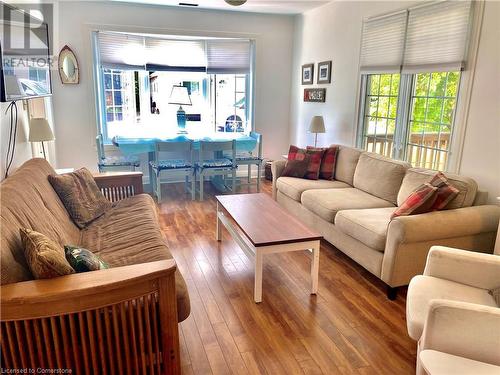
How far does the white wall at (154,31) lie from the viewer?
16.3 feet

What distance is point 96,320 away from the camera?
1.55 metres

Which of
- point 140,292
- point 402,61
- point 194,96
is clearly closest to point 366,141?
point 402,61

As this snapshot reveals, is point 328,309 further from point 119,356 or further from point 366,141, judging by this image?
point 366,141

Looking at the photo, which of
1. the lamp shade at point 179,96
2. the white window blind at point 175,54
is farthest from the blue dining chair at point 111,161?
the white window blind at point 175,54

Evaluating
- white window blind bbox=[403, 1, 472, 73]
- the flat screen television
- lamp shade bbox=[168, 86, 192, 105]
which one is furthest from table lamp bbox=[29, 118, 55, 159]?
white window blind bbox=[403, 1, 472, 73]

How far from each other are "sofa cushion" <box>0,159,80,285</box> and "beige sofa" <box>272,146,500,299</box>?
2.04 m

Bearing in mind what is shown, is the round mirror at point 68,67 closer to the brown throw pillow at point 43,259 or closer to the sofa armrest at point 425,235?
the brown throw pillow at point 43,259

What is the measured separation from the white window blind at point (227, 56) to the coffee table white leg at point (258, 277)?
3.93m

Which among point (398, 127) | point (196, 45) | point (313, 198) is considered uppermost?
point (196, 45)

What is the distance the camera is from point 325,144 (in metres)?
5.22

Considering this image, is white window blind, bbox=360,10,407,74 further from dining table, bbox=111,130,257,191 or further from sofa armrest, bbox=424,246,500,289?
sofa armrest, bbox=424,246,500,289

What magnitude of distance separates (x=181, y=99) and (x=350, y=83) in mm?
2650

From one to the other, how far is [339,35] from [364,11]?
0.51 meters

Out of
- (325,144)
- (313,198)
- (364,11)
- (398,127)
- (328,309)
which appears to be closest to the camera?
(328,309)
